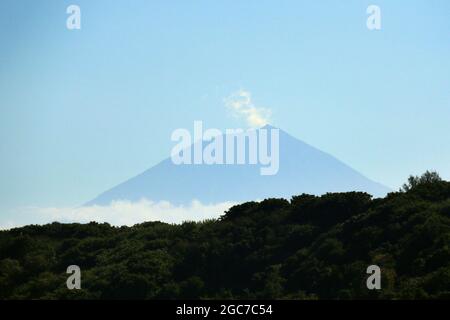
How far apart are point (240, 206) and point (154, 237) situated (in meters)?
6.79

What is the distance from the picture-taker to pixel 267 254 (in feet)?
158

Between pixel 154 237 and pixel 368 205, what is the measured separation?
52.9 ft

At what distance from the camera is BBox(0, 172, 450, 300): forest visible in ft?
135

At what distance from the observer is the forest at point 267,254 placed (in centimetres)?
4109

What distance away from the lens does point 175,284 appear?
4650 centimetres

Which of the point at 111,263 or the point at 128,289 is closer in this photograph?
the point at 128,289
